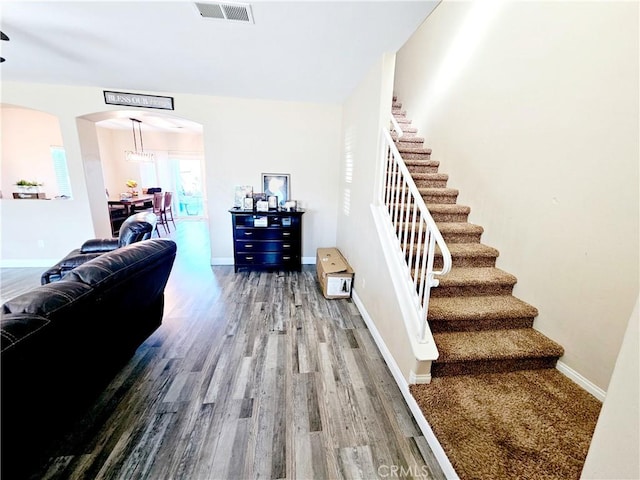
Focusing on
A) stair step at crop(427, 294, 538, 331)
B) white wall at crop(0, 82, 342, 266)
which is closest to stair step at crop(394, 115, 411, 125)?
white wall at crop(0, 82, 342, 266)

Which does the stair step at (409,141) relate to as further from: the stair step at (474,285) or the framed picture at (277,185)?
the stair step at (474,285)

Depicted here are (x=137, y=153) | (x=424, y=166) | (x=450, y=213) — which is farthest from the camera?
(x=137, y=153)

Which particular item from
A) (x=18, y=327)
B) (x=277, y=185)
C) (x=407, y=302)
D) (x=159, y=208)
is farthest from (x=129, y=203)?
(x=407, y=302)

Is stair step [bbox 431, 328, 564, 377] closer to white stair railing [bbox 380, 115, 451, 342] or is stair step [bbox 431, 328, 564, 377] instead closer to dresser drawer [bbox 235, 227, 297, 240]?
white stair railing [bbox 380, 115, 451, 342]

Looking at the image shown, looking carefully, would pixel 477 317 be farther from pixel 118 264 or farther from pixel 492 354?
pixel 118 264

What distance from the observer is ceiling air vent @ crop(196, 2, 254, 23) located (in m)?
1.80

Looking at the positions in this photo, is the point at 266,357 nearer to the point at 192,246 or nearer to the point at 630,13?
the point at 630,13

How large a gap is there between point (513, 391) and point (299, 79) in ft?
11.6

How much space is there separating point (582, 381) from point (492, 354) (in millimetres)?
583

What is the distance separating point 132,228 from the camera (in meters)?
2.94

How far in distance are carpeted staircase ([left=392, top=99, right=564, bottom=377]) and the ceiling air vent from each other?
2.35 m

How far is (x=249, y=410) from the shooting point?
165cm

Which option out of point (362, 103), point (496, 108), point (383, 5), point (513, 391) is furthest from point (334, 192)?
point (513, 391)

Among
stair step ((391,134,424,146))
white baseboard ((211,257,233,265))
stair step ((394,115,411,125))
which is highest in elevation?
stair step ((394,115,411,125))
